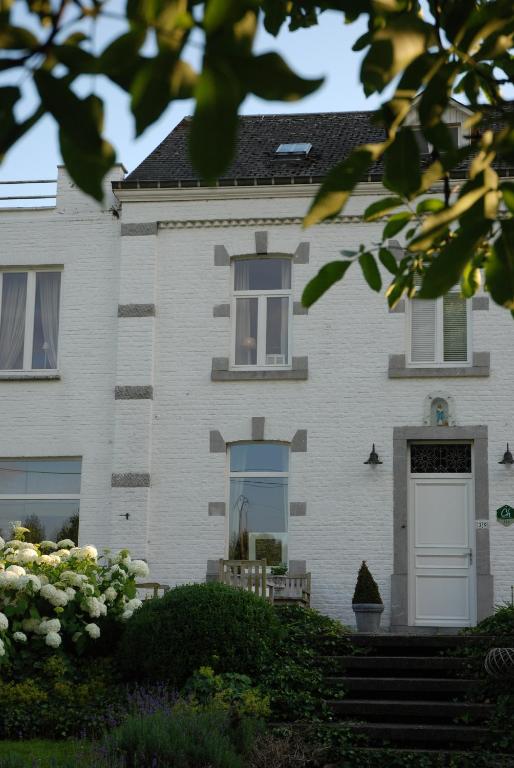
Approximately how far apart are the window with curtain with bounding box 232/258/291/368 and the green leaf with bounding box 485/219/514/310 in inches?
526

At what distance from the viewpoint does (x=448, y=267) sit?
2070mm

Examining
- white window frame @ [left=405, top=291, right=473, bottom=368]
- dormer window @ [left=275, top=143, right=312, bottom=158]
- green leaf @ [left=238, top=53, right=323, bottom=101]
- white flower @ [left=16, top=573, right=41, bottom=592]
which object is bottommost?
white flower @ [left=16, top=573, right=41, bottom=592]

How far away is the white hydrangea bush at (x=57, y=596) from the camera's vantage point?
10.8 m

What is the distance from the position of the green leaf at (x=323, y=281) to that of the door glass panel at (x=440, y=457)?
41.4 feet

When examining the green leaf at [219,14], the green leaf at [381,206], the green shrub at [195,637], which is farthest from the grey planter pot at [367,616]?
the green leaf at [219,14]

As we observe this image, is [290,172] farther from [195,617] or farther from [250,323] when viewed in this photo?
[195,617]

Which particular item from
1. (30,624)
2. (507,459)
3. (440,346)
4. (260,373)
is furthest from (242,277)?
(30,624)

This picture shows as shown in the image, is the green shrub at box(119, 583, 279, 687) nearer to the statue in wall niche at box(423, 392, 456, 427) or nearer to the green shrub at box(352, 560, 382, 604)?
the green shrub at box(352, 560, 382, 604)

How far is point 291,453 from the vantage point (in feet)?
50.1

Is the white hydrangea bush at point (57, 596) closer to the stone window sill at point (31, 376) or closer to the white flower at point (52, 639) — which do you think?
the white flower at point (52, 639)

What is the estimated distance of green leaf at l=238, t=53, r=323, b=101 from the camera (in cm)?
174

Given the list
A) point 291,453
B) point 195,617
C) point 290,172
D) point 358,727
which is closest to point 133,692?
point 195,617

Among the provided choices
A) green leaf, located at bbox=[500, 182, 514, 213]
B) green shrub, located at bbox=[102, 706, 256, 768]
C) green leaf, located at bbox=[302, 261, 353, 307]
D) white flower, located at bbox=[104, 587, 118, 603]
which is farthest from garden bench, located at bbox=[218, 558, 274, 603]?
green leaf, located at bbox=[500, 182, 514, 213]

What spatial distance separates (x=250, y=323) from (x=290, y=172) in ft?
7.20
